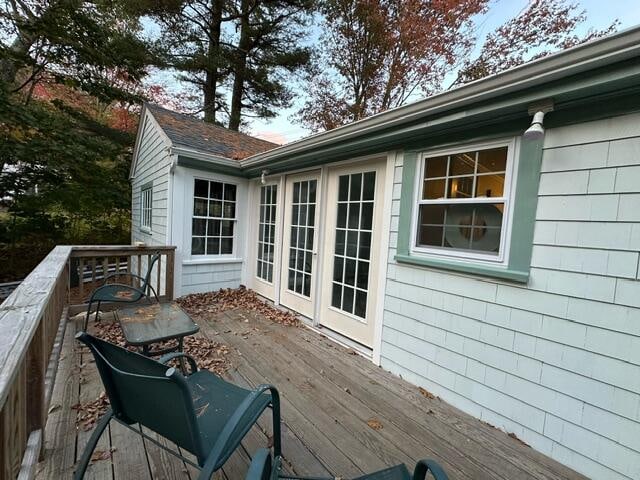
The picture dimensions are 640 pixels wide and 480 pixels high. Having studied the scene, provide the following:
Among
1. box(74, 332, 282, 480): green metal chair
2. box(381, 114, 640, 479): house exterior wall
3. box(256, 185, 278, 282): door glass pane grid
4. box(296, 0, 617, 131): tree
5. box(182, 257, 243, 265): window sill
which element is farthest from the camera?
box(296, 0, 617, 131): tree

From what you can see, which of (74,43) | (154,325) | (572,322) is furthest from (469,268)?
(74,43)

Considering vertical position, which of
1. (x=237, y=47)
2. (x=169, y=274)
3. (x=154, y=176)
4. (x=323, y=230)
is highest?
(x=237, y=47)

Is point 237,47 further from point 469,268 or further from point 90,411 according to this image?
point 90,411

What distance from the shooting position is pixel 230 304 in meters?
4.75

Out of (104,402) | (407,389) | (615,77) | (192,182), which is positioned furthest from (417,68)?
(104,402)

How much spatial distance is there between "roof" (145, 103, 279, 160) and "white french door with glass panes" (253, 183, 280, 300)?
2.82ft

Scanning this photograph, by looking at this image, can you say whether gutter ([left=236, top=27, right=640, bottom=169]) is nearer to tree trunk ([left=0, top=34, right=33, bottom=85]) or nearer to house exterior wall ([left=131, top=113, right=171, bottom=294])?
house exterior wall ([left=131, top=113, right=171, bottom=294])

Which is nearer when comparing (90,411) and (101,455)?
(101,455)

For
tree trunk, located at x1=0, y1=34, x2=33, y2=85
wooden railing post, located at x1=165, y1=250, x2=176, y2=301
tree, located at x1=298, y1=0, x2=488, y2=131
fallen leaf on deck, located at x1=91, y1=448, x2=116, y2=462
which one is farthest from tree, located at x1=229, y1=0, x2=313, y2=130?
fallen leaf on deck, located at x1=91, y1=448, x2=116, y2=462

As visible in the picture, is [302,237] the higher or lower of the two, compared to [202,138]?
lower

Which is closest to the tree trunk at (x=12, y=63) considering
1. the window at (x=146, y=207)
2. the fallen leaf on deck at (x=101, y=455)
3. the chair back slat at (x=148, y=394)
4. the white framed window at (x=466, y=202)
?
the window at (x=146, y=207)

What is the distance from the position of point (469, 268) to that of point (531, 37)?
963cm

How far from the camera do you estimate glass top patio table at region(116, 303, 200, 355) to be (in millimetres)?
2169

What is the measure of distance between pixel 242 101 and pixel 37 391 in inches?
439
